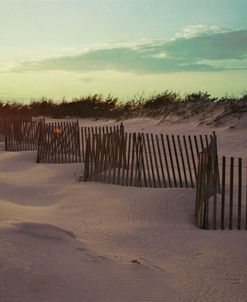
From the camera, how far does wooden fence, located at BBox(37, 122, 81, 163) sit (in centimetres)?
1480

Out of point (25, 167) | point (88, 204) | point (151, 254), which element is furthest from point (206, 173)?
point (25, 167)

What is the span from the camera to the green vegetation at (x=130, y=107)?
21.0 m

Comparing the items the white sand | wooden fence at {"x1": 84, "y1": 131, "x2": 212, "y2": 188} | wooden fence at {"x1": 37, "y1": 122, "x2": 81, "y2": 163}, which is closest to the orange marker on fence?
wooden fence at {"x1": 37, "y1": 122, "x2": 81, "y2": 163}

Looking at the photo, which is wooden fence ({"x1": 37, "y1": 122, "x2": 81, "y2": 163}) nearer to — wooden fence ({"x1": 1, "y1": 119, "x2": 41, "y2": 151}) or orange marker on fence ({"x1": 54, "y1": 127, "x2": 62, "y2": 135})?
orange marker on fence ({"x1": 54, "y1": 127, "x2": 62, "y2": 135})

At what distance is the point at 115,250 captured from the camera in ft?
19.1

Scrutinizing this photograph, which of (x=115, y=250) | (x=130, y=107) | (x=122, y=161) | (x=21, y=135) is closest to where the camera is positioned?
(x=115, y=250)

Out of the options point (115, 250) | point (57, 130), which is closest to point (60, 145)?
point (57, 130)

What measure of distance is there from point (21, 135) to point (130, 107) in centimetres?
1041

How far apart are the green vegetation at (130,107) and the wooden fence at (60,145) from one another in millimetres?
6677

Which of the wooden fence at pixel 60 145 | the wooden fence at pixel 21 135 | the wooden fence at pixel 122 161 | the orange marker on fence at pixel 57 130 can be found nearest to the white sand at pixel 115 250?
the wooden fence at pixel 122 161

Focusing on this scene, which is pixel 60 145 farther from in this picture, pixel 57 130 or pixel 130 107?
pixel 130 107

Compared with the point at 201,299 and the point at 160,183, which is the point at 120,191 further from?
the point at 201,299

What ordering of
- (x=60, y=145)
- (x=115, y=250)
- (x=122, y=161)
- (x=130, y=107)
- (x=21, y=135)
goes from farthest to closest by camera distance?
1. (x=130, y=107)
2. (x=21, y=135)
3. (x=60, y=145)
4. (x=122, y=161)
5. (x=115, y=250)

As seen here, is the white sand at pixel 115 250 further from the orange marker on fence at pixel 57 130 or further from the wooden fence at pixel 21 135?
the wooden fence at pixel 21 135
